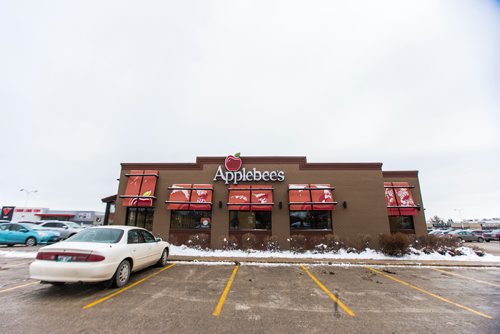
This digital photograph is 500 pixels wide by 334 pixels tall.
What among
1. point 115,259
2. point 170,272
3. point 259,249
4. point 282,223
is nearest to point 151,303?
point 115,259

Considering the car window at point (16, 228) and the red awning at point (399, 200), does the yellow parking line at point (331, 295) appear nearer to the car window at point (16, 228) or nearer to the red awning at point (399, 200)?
the red awning at point (399, 200)

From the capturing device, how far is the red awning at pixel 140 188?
15.0m

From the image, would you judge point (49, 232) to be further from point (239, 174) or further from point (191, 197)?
point (239, 174)

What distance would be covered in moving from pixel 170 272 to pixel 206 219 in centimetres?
660

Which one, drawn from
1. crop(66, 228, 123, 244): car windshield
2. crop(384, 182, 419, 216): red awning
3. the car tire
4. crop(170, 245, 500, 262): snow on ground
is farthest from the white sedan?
crop(384, 182, 419, 216): red awning

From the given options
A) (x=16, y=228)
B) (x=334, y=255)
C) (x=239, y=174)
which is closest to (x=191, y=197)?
(x=239, y=174)

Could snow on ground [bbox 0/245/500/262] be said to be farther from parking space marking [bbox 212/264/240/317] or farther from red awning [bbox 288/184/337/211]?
parking space marking [bbox 212/264/240/317]

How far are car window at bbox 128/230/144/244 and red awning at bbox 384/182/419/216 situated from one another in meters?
16.1

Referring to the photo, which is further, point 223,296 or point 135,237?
point 135,237

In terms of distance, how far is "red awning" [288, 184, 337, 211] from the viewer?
14234mm

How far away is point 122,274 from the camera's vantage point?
249 inches

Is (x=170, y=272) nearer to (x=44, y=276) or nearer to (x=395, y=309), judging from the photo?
(x=44, y=276)

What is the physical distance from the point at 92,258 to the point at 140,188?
10649 millimetres

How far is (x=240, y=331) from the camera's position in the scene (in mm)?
3949
